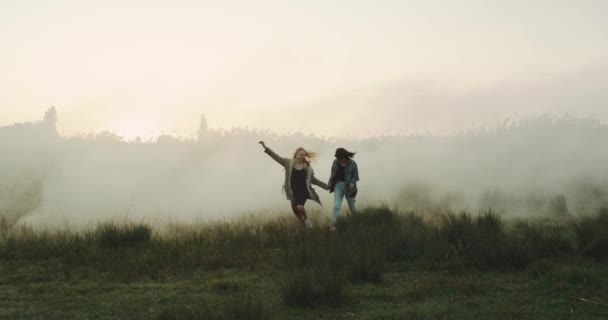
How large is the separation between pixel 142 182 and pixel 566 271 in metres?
41.2

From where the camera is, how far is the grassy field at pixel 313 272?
6.15m

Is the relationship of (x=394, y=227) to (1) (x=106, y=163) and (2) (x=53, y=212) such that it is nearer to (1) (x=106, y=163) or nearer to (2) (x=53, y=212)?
(2) (x=53, y=212)

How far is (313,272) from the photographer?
273 inches

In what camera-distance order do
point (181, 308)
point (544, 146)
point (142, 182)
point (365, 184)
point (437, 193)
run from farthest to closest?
1. point (142, 182)
2. point (365, 184)
3. point (544, 146)
4. point (437, 193)
5. point (181, 308)

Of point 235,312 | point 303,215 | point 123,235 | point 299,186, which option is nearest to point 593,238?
point 303,215

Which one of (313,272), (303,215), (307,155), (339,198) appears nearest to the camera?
(313,272)

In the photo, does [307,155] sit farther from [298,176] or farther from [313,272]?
[313,272]

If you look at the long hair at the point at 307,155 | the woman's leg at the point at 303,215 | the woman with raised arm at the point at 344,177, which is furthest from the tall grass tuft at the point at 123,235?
the woman with raised arm at the point at 344,177

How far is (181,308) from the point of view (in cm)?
557

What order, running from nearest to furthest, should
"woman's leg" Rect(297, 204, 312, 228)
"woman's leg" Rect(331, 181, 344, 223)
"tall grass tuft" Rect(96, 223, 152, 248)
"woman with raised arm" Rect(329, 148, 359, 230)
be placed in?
"tall grass tuft" Rect(96, 223, 152, 248), "woman's leg" Rect(297, 204, 312, 228), "woman's leg" Rect(331, 181, 344, 223), "woman with raised arm" Rect(329, 148, 359, 230)

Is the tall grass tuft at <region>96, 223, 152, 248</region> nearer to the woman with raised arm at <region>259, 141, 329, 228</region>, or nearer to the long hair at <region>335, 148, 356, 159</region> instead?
the woman with raised arm at <region>259, 141, 329, 228</region>

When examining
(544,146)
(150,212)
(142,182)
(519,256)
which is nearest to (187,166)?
(142,182)

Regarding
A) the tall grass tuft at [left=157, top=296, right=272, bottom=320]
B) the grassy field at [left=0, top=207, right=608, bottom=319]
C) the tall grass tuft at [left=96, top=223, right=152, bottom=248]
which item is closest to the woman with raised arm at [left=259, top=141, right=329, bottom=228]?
the grassy field at [left=0, top=207, right=608, bottom=319]

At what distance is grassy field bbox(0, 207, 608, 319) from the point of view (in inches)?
242
